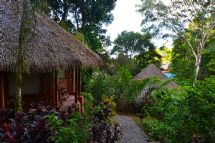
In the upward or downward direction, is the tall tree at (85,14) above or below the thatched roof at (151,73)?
above

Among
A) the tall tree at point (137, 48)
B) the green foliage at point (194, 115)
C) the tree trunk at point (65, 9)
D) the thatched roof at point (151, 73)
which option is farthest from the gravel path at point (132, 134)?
the tall tree at point (137, 48)

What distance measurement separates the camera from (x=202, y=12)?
73.9ft

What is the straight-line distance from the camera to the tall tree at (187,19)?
22609 mm

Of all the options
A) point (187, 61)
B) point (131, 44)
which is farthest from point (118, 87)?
point (131, 44)

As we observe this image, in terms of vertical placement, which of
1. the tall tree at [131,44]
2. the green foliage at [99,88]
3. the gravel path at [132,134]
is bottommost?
the gravel path at [132,134]

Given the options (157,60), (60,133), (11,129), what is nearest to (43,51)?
(60,133)

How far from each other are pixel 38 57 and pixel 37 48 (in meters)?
0.39

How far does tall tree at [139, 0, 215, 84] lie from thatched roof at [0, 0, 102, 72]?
45.1 feet

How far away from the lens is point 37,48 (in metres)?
9.10

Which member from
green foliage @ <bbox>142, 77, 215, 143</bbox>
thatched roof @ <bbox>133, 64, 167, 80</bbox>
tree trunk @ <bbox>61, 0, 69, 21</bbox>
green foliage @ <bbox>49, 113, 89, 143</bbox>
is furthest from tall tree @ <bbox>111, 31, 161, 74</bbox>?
green foliage @ <bbox>49, 113, 89, 143</bbox>

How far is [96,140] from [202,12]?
17734 millimetres

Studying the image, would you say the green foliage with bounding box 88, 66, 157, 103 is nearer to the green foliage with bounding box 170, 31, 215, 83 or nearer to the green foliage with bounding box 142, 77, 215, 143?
the green foliage with bounding box 170, 31, 215, 83

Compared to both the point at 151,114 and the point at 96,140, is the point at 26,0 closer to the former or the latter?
the point at 96,140

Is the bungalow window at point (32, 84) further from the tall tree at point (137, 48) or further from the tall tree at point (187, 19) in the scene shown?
the tall tree at point (137, 48)
